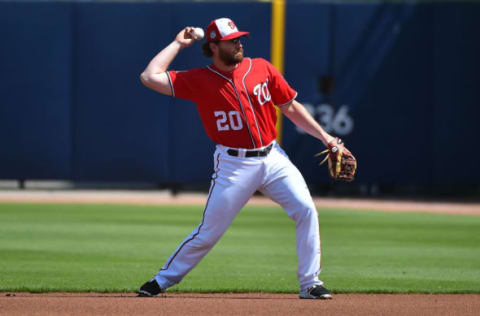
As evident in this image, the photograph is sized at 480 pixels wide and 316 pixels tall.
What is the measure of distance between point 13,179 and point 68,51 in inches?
105

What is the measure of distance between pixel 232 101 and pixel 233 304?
1.41 metres

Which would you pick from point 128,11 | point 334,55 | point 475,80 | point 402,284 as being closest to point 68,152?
point 128,11

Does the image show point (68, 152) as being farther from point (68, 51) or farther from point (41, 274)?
point (41, 274)

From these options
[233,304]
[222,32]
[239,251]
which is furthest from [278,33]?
[233,304]

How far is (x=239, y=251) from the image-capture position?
9.49 metres

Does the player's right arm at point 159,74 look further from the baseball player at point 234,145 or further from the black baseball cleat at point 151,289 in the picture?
the black baseball cleat at point 151,289

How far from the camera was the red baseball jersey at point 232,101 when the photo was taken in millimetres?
6277

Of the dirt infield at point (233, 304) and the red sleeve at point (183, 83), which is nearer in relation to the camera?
the dirt infield at point (233, 304)

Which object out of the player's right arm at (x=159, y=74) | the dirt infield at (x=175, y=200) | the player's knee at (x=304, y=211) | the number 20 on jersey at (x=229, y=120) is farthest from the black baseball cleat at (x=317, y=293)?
the dirt infield at (x=175, y=200)

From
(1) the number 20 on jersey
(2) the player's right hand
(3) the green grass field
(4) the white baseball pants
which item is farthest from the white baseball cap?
(3) the green grass field

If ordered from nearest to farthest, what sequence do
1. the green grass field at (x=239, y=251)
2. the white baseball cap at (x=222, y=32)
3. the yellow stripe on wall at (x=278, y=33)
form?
the white baseball cap at (x=222, y=32), the green grass field at (x=239, y=251), the yellow stripe on wall at (x=278, y=33)

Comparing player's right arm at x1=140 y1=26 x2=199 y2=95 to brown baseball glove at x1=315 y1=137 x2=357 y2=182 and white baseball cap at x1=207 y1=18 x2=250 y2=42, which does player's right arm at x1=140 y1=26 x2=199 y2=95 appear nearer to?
white baseball cap at x1=207 y1=18 x2=250 y2=42

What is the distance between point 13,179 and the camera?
680 inches

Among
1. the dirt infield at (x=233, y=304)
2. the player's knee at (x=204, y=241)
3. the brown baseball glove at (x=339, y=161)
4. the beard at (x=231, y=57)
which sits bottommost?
the dirt infield at (x=233, y=304)
